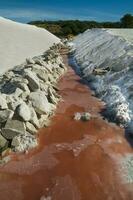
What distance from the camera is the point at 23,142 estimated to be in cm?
1160

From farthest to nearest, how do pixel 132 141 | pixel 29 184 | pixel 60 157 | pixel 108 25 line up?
pixel 108 25 → pixel 132 141 → pixel 60 157 → pixel 29 184

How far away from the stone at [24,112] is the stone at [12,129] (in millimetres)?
350

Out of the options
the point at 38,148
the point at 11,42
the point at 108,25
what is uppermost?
the point at 38,148

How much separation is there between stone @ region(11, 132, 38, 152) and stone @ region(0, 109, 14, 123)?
931 millimetres

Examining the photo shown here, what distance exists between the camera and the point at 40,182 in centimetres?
962

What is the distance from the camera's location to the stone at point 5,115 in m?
12.3

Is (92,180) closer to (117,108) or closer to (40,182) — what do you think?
(40,182)

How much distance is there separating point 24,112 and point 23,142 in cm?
137

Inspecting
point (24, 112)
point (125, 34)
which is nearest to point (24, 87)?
point (24, 112)

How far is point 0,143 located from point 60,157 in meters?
1.98

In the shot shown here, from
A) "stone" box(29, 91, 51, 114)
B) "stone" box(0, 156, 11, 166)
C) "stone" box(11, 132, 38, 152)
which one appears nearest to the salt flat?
"stone" box(29, 91, 51, 114)

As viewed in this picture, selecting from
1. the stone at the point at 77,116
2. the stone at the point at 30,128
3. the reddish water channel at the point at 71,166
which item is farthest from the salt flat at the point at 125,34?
the stone at the point at 30,128

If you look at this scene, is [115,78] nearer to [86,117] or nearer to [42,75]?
[42,75]

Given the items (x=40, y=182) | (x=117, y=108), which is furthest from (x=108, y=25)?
(x=40, y=182)
